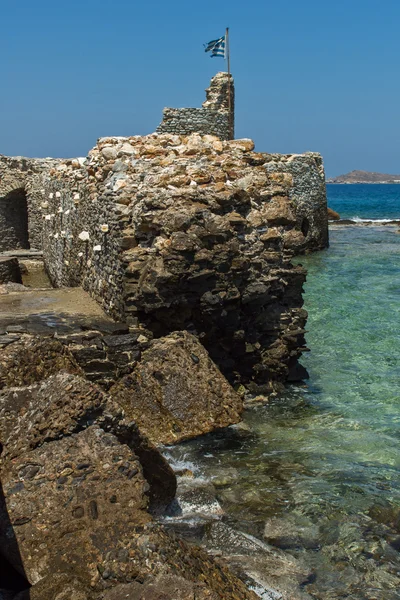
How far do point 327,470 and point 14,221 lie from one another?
1509cm

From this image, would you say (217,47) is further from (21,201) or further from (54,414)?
(54,414)

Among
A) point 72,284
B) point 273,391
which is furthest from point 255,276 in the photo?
point 72,284

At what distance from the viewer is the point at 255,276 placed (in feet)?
25.6

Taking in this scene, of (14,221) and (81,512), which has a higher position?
(14,221)

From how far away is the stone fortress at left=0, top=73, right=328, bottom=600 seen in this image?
3.65 m

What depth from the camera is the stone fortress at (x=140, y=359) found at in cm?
365

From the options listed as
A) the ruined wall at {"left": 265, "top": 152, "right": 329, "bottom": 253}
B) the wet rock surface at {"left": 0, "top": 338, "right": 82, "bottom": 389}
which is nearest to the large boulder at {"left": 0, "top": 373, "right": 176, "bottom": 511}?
the wet rock surface at {"left": 0, "top": 338, "right": 82, "bottom": 389}

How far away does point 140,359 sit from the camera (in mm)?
6980

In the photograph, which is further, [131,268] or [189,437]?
[131,268]

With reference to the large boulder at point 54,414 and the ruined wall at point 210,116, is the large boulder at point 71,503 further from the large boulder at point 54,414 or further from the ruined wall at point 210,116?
the ruined wall at point 210,116

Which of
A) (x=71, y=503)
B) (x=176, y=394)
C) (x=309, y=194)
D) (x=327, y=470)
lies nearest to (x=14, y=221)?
(x=309, y=194)

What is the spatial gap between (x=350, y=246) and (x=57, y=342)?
76.5 feet

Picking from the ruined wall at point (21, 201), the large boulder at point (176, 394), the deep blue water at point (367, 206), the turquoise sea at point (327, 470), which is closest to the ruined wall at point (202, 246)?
the large boulder at point (176, 394)

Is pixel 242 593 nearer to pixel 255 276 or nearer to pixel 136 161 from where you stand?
pixel 255 276
